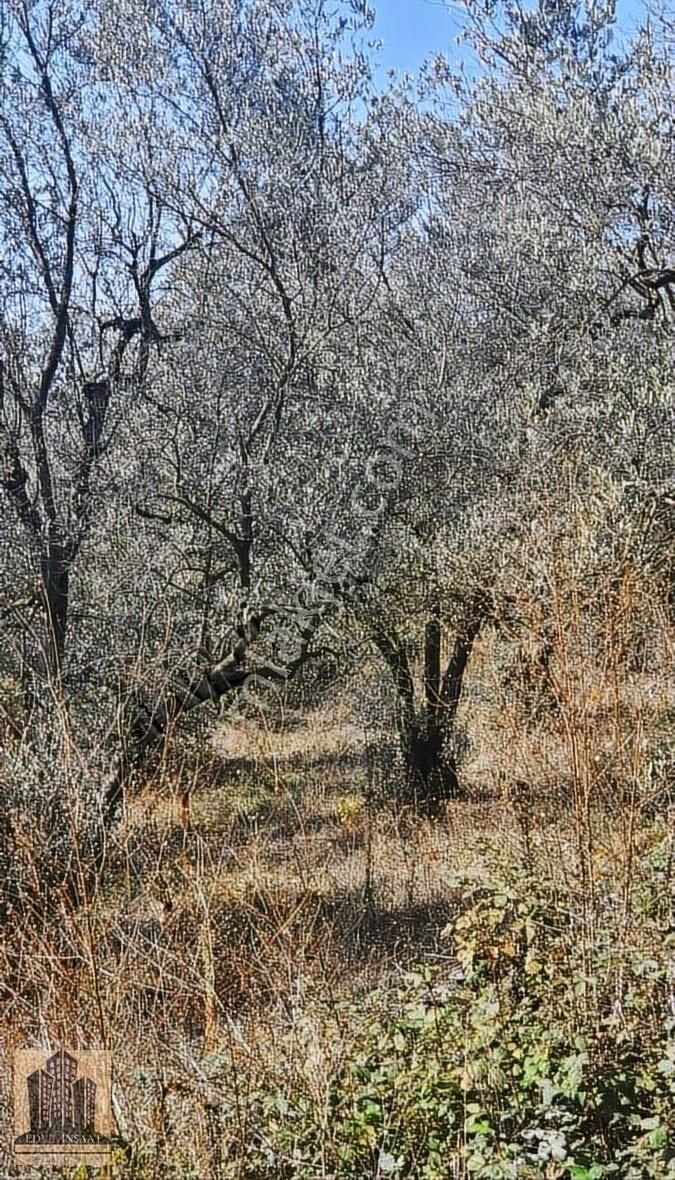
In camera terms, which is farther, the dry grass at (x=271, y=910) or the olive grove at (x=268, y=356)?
the olive grove at (x=268, y=356)

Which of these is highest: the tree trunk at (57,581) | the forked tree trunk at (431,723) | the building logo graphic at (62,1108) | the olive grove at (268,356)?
the olive grove at (268,356)

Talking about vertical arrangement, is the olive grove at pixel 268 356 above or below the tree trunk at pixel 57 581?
above

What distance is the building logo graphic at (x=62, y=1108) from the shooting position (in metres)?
2.91

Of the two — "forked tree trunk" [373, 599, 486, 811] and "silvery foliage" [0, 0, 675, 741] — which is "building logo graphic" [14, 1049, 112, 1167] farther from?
"forked tree trunk" [373, 599, 486, 811]

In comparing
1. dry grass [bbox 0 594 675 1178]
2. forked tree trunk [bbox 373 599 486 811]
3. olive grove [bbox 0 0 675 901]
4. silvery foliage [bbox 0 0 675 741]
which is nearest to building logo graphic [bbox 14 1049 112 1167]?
dry grass [bbox 0 594 675 1178]

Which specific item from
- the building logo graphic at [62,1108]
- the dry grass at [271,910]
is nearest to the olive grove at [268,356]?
the dry grass at [271,910]

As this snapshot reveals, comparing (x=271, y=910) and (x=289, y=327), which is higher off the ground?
(x=289, y=327)

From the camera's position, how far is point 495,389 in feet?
22.6

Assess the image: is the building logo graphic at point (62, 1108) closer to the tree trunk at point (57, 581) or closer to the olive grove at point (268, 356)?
the olive grove at point (268, 356)

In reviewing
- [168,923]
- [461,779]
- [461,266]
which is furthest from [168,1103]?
[461,266]

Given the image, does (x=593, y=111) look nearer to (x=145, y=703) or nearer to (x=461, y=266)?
(x=461, y=266)

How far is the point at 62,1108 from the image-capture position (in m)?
3.00

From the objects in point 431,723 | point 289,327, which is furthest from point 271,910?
point 431,723

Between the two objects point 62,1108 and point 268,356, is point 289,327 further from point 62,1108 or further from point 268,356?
point 62,1108
